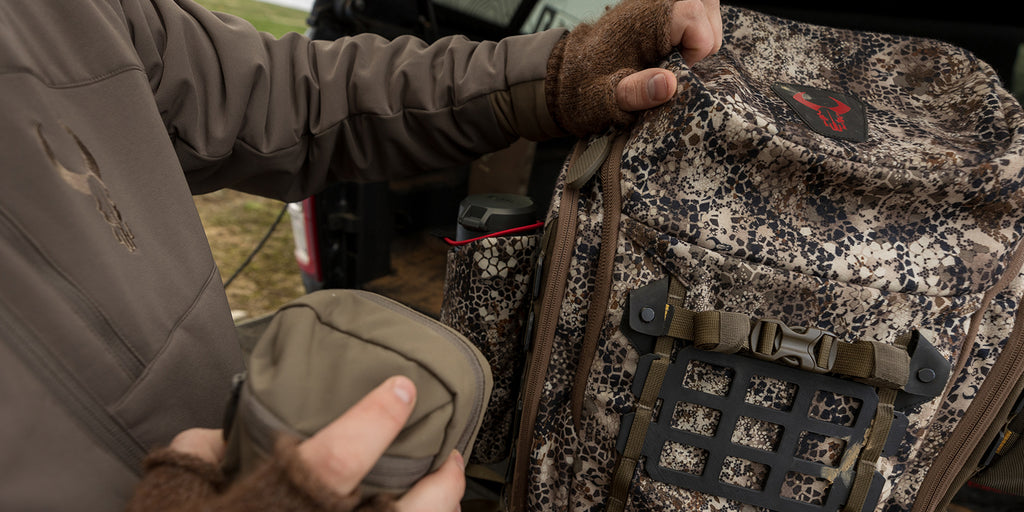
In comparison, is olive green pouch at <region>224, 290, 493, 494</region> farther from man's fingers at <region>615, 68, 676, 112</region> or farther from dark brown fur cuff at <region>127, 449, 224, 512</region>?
man's fingers at <region>615, 68, 676, 112</region>

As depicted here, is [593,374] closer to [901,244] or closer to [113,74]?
[901,244]

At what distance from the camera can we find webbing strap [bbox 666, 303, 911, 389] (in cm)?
66

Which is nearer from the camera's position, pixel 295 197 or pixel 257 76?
pixel 257 76

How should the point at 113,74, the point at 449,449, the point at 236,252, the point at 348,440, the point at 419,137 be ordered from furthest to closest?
the point at 236,252, the point at 419,137, the point at 113,74, the point at 449,449, the point at 348,440

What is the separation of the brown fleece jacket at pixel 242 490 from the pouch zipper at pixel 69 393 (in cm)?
11

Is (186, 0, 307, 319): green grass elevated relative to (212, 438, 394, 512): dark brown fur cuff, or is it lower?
lower

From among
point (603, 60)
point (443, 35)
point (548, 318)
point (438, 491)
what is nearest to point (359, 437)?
point (438, 491)

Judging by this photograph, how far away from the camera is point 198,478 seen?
1.43 ft

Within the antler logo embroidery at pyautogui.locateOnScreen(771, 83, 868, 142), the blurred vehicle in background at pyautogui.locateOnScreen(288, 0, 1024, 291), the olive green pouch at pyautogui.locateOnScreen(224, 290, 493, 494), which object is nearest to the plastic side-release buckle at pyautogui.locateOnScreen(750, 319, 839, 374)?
the antler logo embroidery at pyautogui.locateOnScreen(771, 83, 868, 142)

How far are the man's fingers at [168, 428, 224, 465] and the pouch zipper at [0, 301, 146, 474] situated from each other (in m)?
0.08

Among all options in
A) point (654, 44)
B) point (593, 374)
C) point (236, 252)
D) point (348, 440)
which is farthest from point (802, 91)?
point (236, 252)

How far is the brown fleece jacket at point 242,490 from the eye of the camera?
39 cm

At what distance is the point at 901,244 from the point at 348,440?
701 mm

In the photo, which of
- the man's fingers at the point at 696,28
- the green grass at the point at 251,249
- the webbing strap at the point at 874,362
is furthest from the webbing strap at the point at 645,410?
the green grass at the point at 251,249
